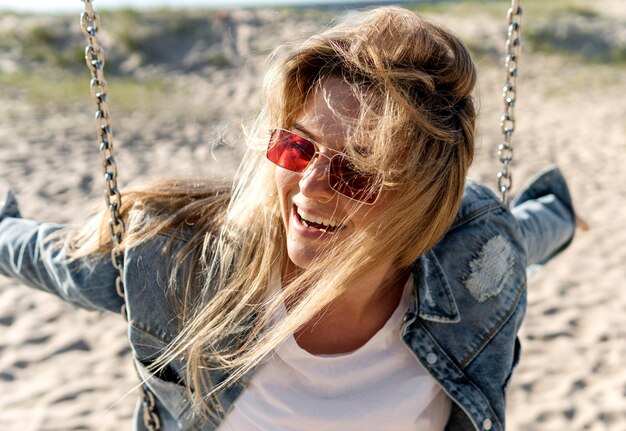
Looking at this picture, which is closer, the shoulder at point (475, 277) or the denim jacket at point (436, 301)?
the denim jacket at point (436, 301)

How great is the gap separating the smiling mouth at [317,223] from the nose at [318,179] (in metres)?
0.04

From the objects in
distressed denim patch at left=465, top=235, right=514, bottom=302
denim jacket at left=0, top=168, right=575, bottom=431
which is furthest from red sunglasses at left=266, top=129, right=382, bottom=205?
distressed denim patch at left=465, top=235, right=514, bottom=302

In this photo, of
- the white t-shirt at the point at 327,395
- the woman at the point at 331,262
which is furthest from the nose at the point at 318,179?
the white t-shirt at the point at 327,395

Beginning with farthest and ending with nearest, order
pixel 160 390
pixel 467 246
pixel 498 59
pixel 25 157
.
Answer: pixel 498 59, pixel 25 157, pixel 467 246, pixel 160 390

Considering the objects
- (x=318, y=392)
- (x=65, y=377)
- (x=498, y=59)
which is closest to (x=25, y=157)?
(x=65, y=377)

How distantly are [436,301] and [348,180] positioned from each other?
465 millimetres

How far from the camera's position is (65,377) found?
272cm

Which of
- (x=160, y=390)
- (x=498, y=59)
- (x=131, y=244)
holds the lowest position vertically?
(x=498, y=59)

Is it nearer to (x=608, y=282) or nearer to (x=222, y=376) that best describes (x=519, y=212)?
(x=222, y=376)

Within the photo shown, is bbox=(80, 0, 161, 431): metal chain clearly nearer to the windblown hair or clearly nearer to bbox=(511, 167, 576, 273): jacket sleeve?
the windblown hair

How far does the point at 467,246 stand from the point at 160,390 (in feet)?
2.63

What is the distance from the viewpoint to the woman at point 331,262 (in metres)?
1.33

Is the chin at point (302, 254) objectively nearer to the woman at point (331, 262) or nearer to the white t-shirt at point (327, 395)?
the woman at point (331, 262)

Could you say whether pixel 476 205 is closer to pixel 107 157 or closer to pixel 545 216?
pixel 545 216
